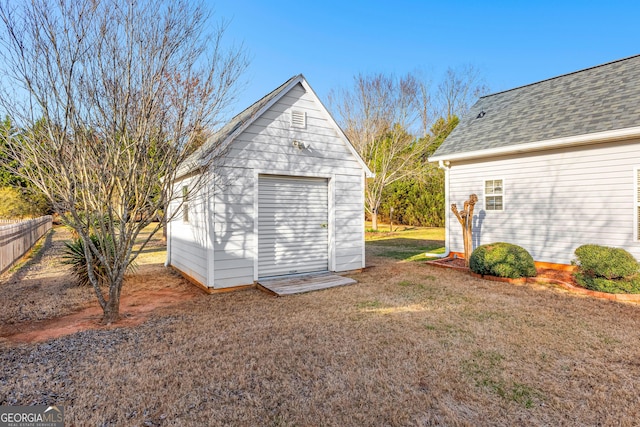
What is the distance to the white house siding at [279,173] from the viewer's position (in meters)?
6.28

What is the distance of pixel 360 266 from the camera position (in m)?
8.06

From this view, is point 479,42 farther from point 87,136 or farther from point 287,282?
point 87,136

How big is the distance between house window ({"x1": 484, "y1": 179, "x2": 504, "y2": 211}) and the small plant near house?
9.01 feet

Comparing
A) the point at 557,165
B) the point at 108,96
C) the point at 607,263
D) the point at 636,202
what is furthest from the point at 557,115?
the point at 108,96

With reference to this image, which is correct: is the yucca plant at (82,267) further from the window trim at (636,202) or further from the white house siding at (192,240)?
the window trim at (636,202)

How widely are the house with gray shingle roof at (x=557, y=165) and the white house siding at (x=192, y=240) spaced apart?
286 inches

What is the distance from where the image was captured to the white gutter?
21.4 ft

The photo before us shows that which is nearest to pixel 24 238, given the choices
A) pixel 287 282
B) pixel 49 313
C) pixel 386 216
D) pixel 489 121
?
pixel 49 313

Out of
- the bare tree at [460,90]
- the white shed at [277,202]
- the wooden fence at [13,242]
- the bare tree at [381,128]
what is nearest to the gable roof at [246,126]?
the white shed at [277,202]

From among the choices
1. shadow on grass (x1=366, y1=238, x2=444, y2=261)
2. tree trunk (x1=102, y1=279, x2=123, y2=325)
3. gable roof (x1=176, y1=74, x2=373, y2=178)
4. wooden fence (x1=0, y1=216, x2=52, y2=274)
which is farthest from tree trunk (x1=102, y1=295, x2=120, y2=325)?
shadow on grass (x1=366, y1=238, x2=444, y2=261)

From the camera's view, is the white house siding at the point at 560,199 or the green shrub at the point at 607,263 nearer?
the green shrub at the point at 607,263

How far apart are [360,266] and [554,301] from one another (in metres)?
3.97

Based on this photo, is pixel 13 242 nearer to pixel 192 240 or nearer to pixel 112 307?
pixel 192 240

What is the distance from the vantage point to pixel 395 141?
1816cm
